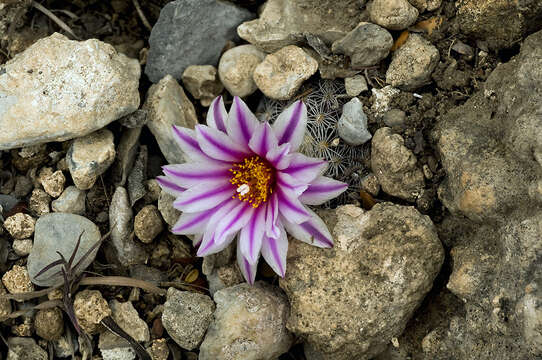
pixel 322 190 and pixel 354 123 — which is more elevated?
pixel 354 123

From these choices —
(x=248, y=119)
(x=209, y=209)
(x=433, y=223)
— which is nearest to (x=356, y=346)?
(x=433, y=223)

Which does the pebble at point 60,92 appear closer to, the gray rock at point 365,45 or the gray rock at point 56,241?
the gray rock at point 56,241

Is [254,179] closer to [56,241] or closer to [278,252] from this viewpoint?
[278,252]

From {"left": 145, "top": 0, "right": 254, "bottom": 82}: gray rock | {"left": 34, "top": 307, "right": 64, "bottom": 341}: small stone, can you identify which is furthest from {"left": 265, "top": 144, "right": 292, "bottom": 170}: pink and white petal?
{"left": 34, "top": 307, "right": 64, "bottom": 341}: small stone

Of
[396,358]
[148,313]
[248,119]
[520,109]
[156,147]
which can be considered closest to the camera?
[520,109]

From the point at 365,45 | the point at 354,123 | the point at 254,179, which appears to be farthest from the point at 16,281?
the point at 365,45

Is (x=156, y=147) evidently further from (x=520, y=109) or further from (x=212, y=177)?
(x=520, y=109)

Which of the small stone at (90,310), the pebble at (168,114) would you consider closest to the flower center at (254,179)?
the pebble at (168,114)
